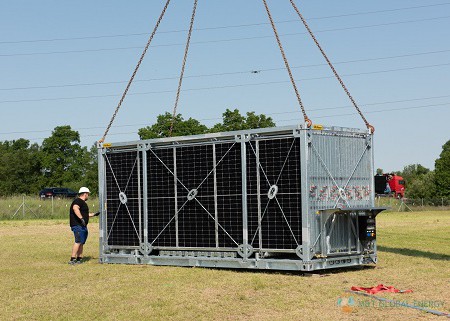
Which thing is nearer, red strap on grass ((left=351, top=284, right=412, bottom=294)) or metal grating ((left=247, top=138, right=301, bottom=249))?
red strap on grass ((left=351, top=284, right=412, bottom=294))

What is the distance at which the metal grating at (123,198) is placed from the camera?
19422mm

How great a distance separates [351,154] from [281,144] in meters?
1.92

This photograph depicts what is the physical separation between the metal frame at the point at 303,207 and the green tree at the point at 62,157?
300 feet

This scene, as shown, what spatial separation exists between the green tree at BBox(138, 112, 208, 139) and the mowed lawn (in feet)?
194

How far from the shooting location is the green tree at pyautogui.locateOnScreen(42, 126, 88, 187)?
109m

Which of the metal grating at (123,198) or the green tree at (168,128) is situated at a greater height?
the green tree at (168,128)

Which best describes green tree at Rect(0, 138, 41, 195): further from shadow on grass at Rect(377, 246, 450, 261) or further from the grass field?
shadow on grass at Rect(377, 246, 450, 261)

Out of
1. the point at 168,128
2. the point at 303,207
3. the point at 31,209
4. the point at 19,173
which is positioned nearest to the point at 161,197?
the point at 303,207

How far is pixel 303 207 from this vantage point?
1606cm

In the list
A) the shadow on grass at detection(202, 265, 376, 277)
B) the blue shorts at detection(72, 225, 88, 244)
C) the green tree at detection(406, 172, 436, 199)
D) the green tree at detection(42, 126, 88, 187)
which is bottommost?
the shadow on grass at detection(202, 265, 376, 277)

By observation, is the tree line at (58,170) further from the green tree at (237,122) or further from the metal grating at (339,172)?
the metal grating at (339,172)

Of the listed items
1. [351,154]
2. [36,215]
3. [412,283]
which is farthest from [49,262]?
[36,215]

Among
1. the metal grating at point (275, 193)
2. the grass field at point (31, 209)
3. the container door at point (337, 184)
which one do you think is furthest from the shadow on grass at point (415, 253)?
the grass field at point (31, 209)

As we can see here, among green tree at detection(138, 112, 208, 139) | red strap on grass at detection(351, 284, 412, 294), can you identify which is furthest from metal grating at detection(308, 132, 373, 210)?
green tree at detection(138, 112, 208, 139)
